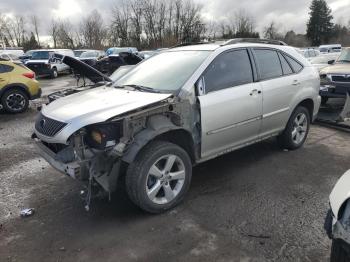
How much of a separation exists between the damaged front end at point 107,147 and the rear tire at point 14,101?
7.37 metres

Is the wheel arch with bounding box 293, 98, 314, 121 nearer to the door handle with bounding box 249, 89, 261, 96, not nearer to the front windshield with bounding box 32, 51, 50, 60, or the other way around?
the door handle with bounding box 249, 89, 261, 96

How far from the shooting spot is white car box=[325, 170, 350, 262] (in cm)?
214

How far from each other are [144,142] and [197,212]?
1.04m

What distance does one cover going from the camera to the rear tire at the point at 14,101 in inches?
396

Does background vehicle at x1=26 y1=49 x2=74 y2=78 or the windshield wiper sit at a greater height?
background vehicle at x1=26 y1=49 x2=74 y2=78

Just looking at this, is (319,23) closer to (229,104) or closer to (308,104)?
(308,104)

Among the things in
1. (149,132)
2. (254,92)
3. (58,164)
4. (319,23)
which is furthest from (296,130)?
(319,23)

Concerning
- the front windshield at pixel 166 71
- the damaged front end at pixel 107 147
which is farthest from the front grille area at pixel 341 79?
the damaged front end at pixel 107 147

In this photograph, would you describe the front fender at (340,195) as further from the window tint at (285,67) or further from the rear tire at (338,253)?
the window tint at (285,67)

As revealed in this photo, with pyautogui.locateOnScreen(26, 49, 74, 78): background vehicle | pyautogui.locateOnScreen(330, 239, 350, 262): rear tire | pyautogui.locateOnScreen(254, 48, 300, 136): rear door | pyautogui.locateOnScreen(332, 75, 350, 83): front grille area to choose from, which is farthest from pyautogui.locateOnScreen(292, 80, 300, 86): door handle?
pyautogui.locateOnScreen(26, 49, 74, 78): background vehicle

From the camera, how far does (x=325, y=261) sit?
9.80ft

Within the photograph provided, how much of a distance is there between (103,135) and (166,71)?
1.48m

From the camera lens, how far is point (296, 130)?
5.79 meters

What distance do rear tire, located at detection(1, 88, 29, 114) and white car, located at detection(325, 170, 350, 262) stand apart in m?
9.78
